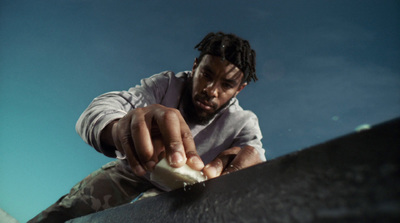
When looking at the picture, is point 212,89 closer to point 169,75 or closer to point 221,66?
point 221,66

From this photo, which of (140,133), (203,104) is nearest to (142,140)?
(140,133)

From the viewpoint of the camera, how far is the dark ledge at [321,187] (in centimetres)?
26

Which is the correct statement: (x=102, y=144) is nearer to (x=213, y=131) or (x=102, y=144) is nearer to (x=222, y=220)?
(x=222, y=220)

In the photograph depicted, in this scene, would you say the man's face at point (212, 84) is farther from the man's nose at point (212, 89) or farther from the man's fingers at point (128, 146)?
the man's fingers at point (128, 146)

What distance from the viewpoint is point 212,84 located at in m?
2.22

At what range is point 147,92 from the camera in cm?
211

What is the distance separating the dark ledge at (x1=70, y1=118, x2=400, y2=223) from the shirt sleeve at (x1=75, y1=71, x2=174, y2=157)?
0.77 m

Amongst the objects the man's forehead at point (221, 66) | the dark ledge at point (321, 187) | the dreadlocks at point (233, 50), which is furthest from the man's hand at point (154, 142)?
the dreadlocks at point (233, 50)

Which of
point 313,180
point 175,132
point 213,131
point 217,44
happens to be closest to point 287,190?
point 313,180

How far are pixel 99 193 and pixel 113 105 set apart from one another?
1.07 m

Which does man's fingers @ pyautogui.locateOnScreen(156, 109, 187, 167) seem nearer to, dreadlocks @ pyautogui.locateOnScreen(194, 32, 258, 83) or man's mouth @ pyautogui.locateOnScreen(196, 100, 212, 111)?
man's mouth @ pyautogui.locateOnScreen(196, 100, 212, 111)

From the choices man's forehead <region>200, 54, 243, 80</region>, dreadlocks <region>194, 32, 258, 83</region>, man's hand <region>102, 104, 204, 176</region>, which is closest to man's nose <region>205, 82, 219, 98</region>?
man's forehead <region>200, 54, 243, 80</region>

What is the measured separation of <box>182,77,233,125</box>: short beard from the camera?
2.27 metres

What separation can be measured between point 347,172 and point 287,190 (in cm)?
8
